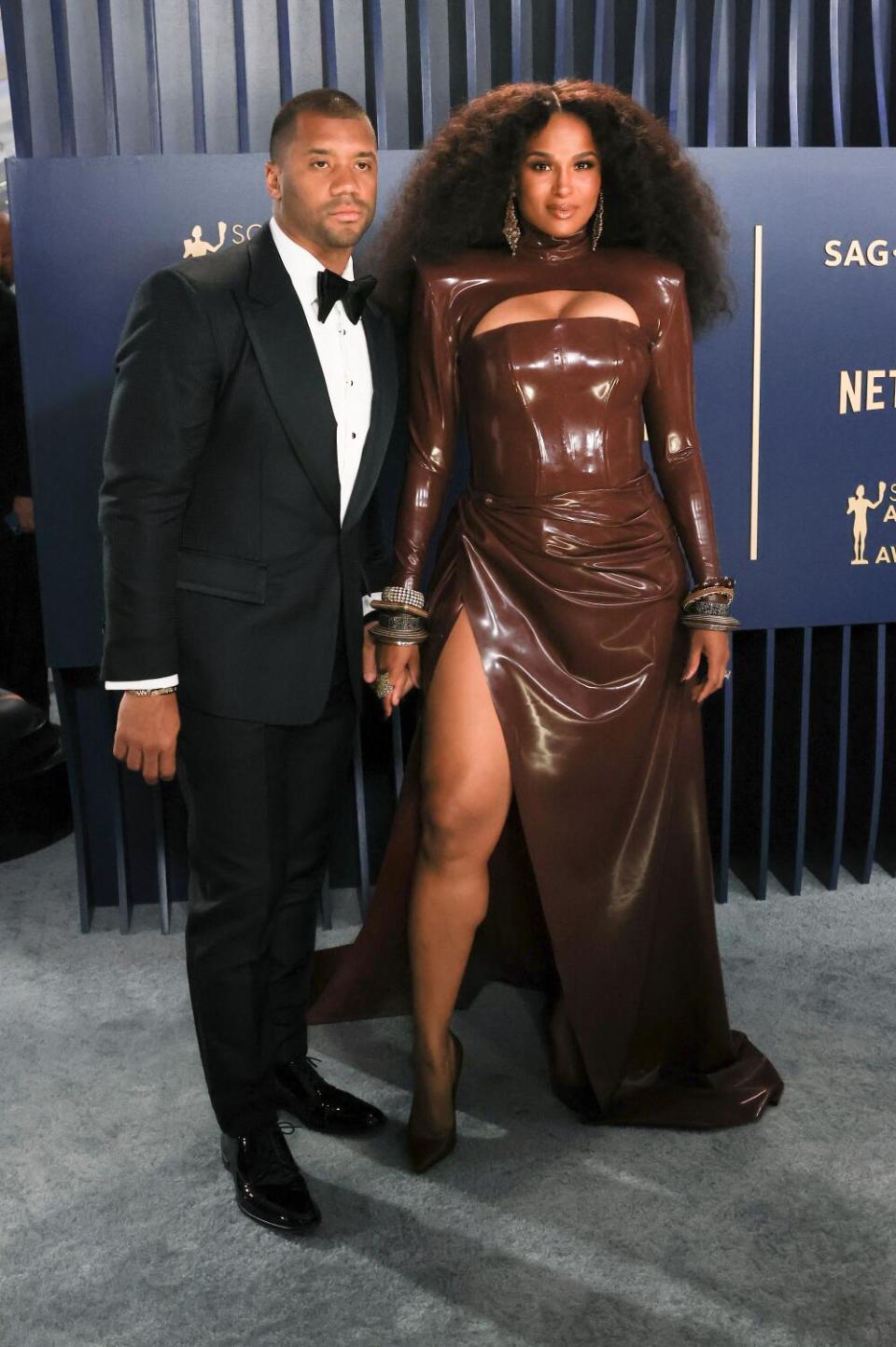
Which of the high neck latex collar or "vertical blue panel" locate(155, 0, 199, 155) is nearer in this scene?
the high neck latex collar

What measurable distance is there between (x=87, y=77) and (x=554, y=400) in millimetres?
1712

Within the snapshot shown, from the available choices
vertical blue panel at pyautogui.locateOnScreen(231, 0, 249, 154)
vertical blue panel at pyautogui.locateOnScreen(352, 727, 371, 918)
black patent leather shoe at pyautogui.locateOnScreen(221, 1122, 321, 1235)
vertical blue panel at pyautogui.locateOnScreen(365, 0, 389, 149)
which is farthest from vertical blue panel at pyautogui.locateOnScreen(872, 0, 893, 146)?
black patent leather shoe at pyautogui.locateOnScreen(221, 1122, 321, 1235)

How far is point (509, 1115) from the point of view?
2.45m

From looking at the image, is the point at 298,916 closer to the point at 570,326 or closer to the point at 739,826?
the point at 570,326

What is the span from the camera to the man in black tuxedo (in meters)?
1.91

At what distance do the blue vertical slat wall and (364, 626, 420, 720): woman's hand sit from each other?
101cm

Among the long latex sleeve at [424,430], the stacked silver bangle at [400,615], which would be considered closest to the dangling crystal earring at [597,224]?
the long latex sleeve at [424,430]

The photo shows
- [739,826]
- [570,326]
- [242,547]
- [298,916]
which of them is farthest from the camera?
[739,826]

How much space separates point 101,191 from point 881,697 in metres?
2.34

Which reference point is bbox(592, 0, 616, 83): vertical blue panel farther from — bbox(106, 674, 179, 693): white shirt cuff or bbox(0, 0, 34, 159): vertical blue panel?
bbox(106, 674, 179, 693): white shirt cuff

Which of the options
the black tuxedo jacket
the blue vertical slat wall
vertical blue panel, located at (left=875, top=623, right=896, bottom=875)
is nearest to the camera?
the black tuxedo jacket

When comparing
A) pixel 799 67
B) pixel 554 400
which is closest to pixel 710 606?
pixel 554 400

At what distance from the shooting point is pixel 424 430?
2.32 m

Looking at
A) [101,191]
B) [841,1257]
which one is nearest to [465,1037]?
[841,1257]
